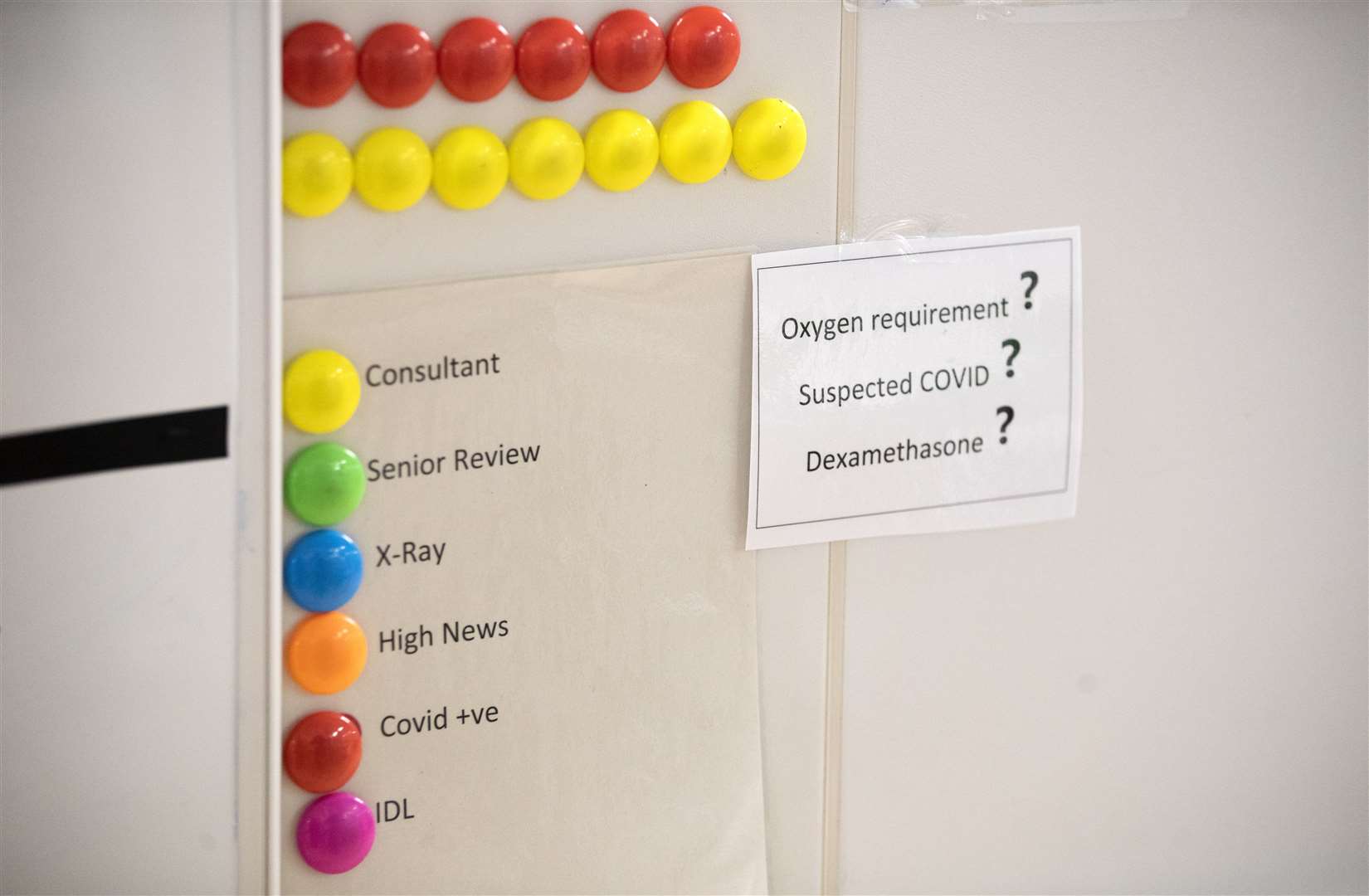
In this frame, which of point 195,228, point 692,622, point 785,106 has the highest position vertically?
point 785,106

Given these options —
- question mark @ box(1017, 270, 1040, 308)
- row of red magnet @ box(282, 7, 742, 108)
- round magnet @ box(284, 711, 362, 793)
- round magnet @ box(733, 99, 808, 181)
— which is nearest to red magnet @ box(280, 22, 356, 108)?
row of red magnet @ box(282, 7, 742, 108)

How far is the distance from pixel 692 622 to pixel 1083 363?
36 centimetres

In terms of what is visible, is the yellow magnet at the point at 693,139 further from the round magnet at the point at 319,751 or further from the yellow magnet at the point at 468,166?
the round magnet at the point at 319,751

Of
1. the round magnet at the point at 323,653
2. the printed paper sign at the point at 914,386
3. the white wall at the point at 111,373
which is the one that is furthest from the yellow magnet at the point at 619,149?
the round magnet at the point at 323,653

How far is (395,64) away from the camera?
69 centimetres

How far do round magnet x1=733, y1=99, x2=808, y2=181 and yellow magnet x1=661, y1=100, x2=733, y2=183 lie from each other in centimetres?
1

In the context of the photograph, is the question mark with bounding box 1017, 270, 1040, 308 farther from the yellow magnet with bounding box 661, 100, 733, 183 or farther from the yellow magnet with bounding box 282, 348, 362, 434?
the yellow magnet with bounding box 282, 348, 362, 434

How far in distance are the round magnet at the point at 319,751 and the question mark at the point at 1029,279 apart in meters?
0.55

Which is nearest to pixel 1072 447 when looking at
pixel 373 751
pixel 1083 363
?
pixel 1083 363

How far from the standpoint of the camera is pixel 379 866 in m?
0.76

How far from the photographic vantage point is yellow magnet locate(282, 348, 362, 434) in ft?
2.28

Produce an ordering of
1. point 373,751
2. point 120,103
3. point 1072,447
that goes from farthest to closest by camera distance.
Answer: point 1072,447
point 373,751
point 120,103

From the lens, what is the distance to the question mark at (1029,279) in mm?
876

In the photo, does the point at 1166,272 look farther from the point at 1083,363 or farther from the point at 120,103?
the point at 120,103
